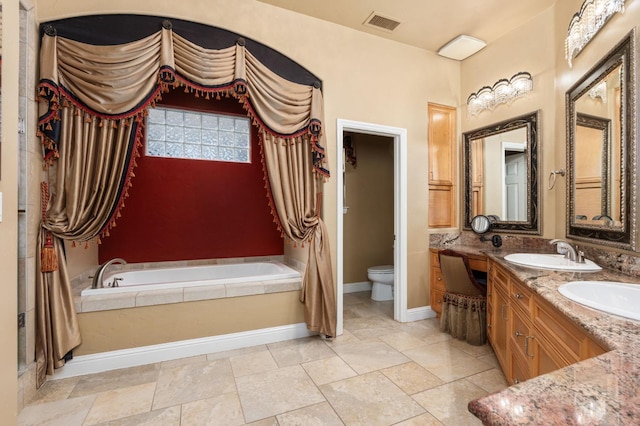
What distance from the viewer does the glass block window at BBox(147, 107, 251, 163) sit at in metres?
3.23

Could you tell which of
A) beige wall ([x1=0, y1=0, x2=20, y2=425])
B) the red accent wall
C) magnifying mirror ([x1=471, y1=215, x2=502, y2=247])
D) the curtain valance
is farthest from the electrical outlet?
magnifying mirror ([x1=471, y1=215, x2=502, y2=247])

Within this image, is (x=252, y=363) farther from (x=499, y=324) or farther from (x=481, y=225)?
(x=481, y=225)

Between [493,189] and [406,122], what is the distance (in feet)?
3.68

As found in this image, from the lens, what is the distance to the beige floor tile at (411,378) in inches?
77.1

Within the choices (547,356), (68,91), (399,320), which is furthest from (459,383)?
(68,91)

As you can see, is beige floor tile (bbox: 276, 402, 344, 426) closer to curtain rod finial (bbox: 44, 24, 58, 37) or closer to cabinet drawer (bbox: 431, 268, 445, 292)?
cabinet drawer (bbox: 431, 268, 445, 292)

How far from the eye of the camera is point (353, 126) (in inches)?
114

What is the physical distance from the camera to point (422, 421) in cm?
164

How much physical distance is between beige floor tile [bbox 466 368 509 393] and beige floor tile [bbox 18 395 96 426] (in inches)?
95.1

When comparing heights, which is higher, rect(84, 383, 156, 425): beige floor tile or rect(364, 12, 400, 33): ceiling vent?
rect(364, 12, 400, 33): ceiling vent

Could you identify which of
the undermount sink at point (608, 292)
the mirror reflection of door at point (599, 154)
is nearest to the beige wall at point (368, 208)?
the mirror reflection of door at point (599, 154)

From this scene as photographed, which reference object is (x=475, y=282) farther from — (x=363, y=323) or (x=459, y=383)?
(x=363, y=323)

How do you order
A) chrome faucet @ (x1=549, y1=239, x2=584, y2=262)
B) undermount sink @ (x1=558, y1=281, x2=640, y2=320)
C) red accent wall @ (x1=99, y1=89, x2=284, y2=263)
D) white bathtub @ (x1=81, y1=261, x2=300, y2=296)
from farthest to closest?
red accent wall @ (x1=99, y1=89, x2=284, y2=263)
white bathtub @ (x1=81, y1=261, x2=300, y2=296)
chrome faucet @ (x1=549, y1=239, x2=584, y2=262)
undermount sink @ (x1=558, y1=281, x2=640, y2=320)

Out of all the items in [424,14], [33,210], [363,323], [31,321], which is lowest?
[363,323]
